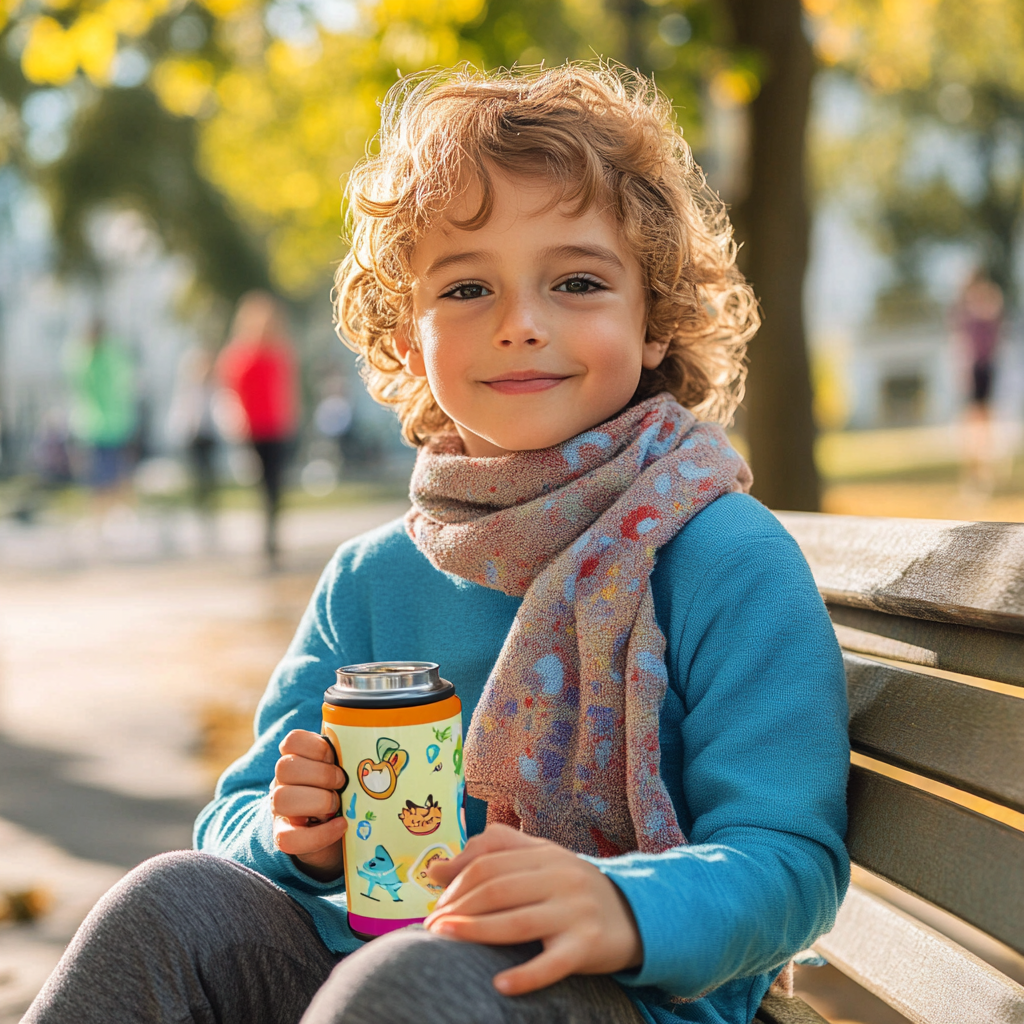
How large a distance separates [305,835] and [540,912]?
0.42 meters

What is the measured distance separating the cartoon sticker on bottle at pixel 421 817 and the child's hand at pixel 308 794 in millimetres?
85

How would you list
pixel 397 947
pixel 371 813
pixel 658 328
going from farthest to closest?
1. pixel 658 328
2. pixel 371 813
3. pixel 397 947

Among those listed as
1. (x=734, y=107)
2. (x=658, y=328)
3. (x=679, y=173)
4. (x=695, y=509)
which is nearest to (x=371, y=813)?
(x=695, y=509)

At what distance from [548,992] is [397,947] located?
0.50ft

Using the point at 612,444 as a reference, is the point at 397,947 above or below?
below

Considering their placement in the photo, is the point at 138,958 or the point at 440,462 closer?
the point at 138,958

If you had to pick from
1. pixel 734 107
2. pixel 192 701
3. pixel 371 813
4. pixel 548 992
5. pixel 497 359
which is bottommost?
pixel 192 701

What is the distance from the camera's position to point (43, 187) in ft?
75.3

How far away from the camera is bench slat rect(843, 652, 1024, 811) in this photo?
1315mm

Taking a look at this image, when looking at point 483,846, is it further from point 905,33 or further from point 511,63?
point 905,33

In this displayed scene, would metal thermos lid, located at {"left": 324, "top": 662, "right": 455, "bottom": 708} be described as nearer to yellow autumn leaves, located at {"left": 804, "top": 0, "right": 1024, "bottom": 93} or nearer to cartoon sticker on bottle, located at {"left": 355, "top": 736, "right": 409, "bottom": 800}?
cartoon sticker on bottle, located at {"left": 355, "top": 736, "right": 409, "bottom": 800}

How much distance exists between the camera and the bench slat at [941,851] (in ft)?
4.19

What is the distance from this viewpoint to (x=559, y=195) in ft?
→ 6.01

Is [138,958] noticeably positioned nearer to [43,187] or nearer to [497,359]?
[497,359]
